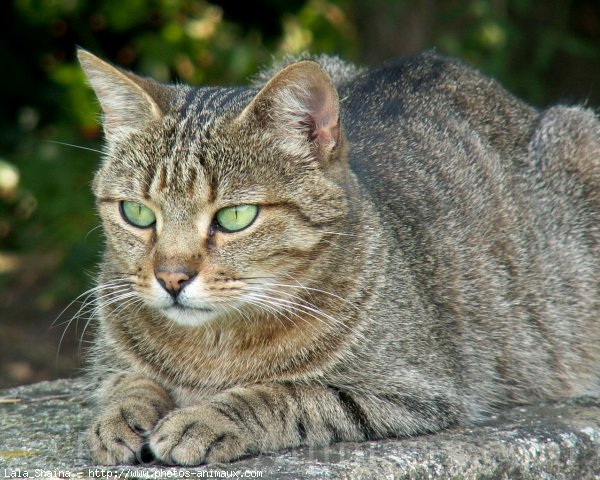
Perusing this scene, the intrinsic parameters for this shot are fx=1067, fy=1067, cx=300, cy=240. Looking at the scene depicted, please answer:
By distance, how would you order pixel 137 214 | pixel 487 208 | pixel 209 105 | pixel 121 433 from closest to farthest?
pixel 121 433, pixel 137 214, pixel 209 105, pixel 487 208

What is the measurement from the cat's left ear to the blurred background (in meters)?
3.59

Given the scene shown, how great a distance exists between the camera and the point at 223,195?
370cm

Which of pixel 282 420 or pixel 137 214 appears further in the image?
pixel 137 214

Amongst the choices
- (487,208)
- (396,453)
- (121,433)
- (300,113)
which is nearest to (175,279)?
(121,433)

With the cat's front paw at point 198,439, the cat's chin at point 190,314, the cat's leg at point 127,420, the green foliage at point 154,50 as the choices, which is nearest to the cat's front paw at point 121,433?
the cat's leg at point 127,420

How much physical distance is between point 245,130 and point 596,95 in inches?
212

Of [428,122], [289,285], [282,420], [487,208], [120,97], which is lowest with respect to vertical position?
[282,420]

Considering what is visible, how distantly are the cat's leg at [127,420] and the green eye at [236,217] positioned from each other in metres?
0.70

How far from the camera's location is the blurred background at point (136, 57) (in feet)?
24.7

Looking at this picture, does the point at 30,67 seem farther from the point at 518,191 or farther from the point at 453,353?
the point at 453,353

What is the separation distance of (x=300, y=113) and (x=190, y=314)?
2.75ft

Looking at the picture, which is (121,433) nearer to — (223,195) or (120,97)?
(223,195)

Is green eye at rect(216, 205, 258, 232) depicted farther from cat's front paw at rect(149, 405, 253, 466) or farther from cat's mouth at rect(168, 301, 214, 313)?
cat's front paw at rect(149, 405, 253, 466)

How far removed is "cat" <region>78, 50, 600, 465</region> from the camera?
3.65 m
